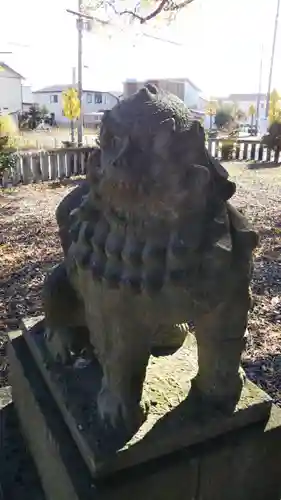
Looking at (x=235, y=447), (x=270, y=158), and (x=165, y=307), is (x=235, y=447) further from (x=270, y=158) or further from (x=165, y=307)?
(x=270, y=158)

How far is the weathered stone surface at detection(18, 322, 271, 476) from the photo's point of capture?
97 centimetres

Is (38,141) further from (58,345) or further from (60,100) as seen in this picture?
(60,100)

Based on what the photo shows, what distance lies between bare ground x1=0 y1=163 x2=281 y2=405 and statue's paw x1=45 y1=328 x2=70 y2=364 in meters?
0.85

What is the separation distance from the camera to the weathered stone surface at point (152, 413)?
0.97 meters

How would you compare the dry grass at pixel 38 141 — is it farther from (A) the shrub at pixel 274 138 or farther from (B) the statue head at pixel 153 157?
(B) the statue head at pixel 153 157

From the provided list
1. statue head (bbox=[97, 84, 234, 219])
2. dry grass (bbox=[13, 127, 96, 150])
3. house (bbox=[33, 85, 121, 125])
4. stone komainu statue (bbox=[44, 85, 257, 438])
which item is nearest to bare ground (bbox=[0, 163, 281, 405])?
stone komainu statue (bbox=[44, 85, 257, 438])

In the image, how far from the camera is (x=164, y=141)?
829 mm

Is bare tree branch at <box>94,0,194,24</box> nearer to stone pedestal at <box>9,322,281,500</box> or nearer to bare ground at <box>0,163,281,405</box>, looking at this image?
bare ground at <box>0,163,281,405</box>

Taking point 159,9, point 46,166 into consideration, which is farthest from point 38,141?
point 159,9

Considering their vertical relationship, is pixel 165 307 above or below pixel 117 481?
above

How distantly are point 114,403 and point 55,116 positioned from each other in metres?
36.4

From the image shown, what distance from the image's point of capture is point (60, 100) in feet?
118

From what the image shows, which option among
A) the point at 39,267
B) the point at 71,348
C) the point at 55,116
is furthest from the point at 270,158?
the point at 55,116

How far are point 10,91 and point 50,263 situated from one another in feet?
101
